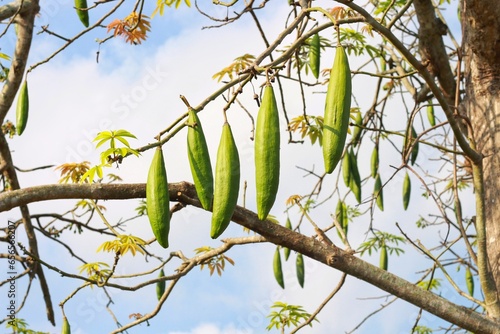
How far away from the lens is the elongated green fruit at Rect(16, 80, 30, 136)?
3840 millimetres

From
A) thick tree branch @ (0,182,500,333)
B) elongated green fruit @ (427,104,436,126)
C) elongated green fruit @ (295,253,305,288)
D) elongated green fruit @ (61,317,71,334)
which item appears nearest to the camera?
thick tree branch @ (0,182,500,333)

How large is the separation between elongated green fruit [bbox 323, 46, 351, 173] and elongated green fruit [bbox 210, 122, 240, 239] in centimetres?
21

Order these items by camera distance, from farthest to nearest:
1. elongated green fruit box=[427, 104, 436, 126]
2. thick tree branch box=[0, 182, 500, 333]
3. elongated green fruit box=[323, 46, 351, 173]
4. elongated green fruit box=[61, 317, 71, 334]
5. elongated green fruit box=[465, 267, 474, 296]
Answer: elongated green fruit box=[427, 104, 436, 126] < elongated green fruit box=[465, 267, 474, 296] < elongated green fruit box=[61, 317, 71, 334] < thick tree branch box=[0, 182, 500, 333] < elongated green fruit box=[323, 46, 351, 173]

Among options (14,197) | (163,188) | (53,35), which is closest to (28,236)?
(53,35)

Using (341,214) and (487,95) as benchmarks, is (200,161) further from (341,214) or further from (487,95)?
(341,214)

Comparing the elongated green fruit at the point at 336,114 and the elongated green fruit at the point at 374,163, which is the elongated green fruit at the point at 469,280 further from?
the elongated green fruit at the point at 336,114

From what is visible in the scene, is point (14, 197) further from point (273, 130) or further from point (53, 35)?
point (53, 35)

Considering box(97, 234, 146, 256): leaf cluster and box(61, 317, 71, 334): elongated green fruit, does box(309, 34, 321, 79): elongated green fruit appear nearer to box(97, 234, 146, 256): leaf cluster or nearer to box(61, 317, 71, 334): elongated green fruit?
box(97, 234, 146, 256): leaf cluster

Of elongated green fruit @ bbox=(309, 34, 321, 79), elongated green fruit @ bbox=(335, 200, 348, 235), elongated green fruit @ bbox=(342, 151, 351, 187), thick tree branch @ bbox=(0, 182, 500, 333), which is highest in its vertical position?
elongated green fruit @ bbox=(309, 34, 321, 79)

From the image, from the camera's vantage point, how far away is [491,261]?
344 centimetres

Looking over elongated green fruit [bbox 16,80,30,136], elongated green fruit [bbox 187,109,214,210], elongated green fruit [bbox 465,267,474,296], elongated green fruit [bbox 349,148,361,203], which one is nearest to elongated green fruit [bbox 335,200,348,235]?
elongated green fruit [bbox 349,148,361,203]

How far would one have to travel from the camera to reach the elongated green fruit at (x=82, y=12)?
343 centimetres

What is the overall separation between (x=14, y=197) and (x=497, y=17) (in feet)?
8.30

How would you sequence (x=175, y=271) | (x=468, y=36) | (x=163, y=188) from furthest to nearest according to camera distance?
(x=468, y=36)
(x=175, y=271)
(x=163, y=188)
